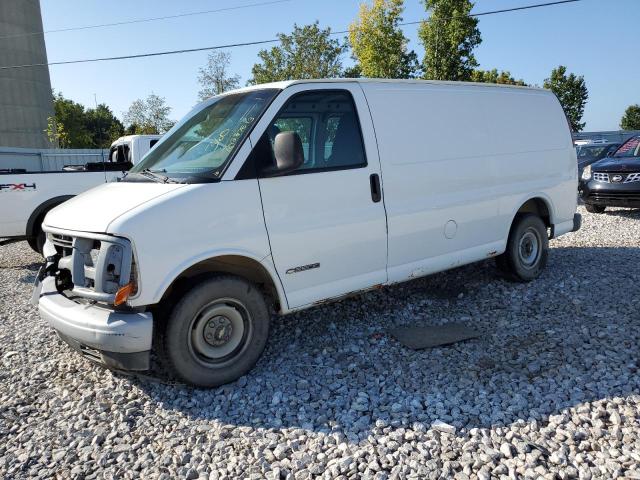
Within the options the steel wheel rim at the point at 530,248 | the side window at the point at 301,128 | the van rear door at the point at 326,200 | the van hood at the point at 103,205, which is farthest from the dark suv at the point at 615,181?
the van hood at the point at 103,205

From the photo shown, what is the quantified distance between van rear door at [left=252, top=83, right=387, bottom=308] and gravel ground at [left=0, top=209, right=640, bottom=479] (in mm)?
740

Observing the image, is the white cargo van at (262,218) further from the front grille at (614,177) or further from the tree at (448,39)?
the tree at (448,39)

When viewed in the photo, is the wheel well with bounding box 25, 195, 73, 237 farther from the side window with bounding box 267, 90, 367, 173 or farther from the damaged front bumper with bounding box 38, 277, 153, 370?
the side window with bounding box 267, 90, 367, 173

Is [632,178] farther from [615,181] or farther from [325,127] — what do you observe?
[325,127]

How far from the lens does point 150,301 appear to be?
3.38 m

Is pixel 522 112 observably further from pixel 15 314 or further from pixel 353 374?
pixel 15 314

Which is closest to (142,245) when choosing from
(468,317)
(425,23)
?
(468,317)

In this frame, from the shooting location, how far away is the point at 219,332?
3779 millimetres

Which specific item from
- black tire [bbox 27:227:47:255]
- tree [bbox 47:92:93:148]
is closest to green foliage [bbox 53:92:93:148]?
tree [bbox 47:92:93:148]

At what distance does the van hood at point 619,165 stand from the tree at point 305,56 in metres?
26.2

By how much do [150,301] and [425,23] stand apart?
26.0 meters

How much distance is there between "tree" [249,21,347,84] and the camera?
35094 mm

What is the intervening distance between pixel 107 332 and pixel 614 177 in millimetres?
10799

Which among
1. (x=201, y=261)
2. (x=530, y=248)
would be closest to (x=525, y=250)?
(x=530, y=248)
